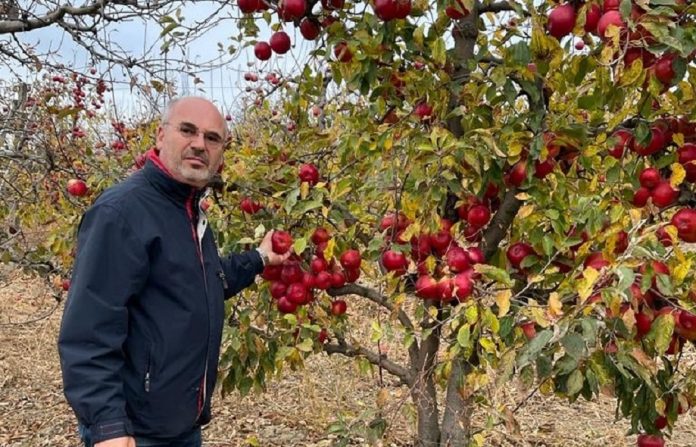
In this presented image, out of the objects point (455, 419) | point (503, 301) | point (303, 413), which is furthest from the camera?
point (303, 413)

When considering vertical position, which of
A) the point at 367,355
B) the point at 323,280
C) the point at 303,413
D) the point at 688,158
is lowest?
the point at 303,413

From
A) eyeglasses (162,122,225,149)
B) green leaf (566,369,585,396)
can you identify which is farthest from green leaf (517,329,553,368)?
eyeglasses (162,122,225,149)

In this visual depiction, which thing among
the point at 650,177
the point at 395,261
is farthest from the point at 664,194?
the point at 395,261

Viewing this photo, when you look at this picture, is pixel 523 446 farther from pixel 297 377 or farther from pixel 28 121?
pixel 28 121

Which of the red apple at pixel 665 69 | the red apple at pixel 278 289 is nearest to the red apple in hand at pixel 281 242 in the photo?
the red apple at pixel 278 289

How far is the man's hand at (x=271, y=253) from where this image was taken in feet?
6.78

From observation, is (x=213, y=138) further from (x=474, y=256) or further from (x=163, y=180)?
(x=474, y=256)

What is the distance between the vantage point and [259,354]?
7.58ft

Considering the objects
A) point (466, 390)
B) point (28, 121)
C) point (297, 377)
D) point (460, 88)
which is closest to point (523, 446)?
point (297, 377)

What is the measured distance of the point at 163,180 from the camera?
1.90 meters

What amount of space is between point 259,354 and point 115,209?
82 centimetres

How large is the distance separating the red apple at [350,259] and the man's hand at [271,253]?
0.57 ft

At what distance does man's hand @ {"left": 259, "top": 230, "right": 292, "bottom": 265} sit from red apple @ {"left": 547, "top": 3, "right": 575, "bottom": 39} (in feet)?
3.28

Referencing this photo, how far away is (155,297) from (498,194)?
3.36 ft
